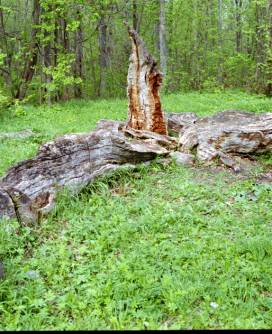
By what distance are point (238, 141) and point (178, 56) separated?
23450mm

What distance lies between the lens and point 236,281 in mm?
4254

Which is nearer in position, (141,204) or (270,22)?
(141,204)

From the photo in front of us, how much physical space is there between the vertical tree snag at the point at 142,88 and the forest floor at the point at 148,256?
1.93 m

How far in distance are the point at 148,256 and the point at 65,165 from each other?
2558 millimetres

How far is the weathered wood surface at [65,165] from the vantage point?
232 inches

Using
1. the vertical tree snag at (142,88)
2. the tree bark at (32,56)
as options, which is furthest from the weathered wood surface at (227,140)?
the tree bark at (32,56)

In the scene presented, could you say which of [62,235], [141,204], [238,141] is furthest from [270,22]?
[62,235]

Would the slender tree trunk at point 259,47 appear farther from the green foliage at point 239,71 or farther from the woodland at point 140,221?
the woodland at point 140,221

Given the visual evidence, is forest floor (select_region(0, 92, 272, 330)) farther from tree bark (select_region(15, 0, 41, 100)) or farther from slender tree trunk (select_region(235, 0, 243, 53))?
slender tree trunk (select_region(235, 0, 243, 53))

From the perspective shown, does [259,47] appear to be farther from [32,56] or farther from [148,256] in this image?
[148,256]

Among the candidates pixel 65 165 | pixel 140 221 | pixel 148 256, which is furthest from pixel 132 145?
pixel 148 256

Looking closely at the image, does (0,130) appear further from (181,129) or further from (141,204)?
(141,204)

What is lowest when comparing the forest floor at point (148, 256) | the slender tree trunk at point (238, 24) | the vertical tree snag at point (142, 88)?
the forest floor at point (148, 256)

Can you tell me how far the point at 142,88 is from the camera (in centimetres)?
930
